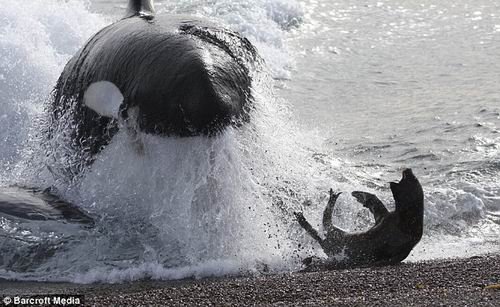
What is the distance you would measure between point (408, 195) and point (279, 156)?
4.24ft

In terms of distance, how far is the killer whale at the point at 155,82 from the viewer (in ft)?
21.8

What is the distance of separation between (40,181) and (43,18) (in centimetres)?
933

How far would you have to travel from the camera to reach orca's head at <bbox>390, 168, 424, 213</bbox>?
281 inches

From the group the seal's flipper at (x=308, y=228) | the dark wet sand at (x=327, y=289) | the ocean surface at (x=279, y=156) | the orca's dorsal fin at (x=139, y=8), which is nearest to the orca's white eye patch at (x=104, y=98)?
the ocean surface at (x=279, y=156)

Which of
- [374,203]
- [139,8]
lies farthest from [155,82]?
[139,8]

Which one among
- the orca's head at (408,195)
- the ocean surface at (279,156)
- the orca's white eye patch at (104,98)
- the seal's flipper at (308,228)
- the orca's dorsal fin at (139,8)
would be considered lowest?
the ocean surface at (279,156)

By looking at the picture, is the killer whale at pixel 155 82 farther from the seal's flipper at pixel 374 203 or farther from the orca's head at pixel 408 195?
the orca's head at pixel 408 195

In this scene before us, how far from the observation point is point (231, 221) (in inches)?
286

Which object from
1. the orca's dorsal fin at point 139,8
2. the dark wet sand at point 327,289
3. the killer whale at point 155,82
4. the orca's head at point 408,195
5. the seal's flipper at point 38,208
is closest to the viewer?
the dark wet sand at point 327,289

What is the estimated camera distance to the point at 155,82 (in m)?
6.94

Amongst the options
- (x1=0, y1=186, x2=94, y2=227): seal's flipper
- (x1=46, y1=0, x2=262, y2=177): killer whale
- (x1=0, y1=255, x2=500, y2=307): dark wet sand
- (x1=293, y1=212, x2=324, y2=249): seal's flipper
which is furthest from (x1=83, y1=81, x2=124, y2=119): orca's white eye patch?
(x1=293, y1=212, x2=324, y2=249): seal's flipper

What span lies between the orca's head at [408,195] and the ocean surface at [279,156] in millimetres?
686

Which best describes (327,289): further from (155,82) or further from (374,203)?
(155,82)

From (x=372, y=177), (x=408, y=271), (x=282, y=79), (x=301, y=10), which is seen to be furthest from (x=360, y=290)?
(x=301, y=10)
